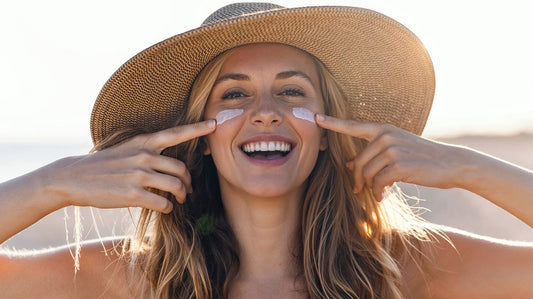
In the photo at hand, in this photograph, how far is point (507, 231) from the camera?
8.06 metres

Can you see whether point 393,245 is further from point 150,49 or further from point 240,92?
point 150,49

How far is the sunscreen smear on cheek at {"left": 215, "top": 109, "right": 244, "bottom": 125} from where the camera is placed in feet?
11.2

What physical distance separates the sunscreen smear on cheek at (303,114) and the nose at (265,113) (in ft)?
0.29

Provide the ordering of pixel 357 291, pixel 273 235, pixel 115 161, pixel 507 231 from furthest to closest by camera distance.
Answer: pixel 507 231, pixel 273 235, pixel 357 291, pixel 115 161

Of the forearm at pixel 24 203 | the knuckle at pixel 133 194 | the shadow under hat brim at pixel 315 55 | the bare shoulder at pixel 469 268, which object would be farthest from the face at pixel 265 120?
the forearm at pixel 24 203

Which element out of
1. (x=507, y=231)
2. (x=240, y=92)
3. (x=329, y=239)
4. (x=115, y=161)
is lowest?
(x=507, y=231)

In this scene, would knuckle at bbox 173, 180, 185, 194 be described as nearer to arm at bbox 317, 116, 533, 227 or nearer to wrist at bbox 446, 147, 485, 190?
arm at bbox 317, 116, 533, 227

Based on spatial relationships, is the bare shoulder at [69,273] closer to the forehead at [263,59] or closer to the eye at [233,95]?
the eye at [233,95]

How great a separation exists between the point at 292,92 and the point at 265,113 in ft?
0.87

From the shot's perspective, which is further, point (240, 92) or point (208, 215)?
point (208, 215)

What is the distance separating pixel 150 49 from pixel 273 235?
1.18 m

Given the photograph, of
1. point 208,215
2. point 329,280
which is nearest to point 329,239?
point 329,280

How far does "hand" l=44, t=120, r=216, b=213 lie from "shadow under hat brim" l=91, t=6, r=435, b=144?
1.23 feet

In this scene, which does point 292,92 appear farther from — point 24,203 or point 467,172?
point 24,203
